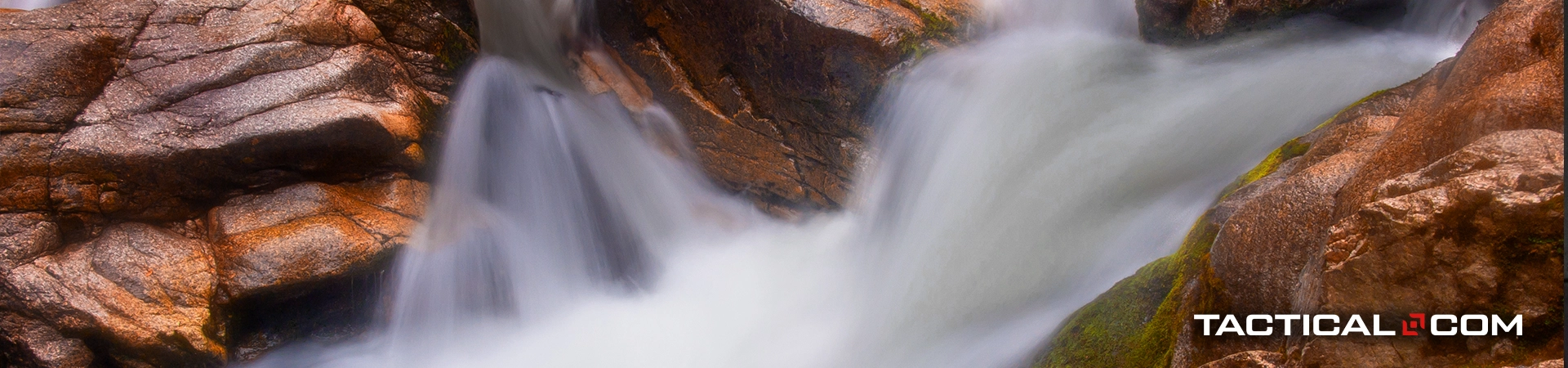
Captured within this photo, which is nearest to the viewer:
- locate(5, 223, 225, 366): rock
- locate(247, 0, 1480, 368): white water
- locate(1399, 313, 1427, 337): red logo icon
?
locate(1399, 313, 1427, 337): red logo icon

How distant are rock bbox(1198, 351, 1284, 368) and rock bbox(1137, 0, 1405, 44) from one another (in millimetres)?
4570

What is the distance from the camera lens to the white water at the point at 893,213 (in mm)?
4957

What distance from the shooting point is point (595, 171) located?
7844 millimetres

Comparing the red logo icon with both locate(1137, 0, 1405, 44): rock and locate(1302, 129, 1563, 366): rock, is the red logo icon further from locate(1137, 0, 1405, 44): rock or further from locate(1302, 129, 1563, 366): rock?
locate(1137, 0, 1405, 44): rock

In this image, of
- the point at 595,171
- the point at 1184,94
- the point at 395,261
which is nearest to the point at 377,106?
the point at 395,261

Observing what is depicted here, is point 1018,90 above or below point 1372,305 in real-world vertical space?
above

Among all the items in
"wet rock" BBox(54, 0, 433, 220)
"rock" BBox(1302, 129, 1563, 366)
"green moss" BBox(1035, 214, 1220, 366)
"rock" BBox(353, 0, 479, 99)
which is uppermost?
"rock" BBox(353, 0, 479, 99)

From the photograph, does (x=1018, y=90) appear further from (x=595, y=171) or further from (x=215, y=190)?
(x=215, y=190)

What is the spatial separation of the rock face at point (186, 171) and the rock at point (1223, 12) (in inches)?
269

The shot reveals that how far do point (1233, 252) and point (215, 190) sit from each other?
7130mm

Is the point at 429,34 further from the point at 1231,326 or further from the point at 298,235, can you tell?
the point at 1231,326

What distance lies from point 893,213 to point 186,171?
229 inches

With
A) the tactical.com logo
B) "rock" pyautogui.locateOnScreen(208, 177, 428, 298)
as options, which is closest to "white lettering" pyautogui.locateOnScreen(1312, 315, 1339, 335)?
the tactical.com logo

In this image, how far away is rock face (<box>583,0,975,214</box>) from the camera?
21.2 feet
